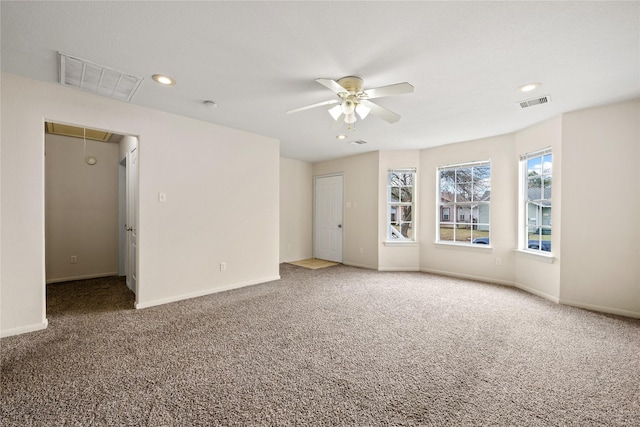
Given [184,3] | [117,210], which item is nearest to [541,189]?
[184,3]

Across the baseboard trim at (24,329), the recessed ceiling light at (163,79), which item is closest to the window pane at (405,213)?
the recessed ceiling light at (163,79)

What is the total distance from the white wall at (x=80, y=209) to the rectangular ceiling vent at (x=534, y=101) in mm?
6484

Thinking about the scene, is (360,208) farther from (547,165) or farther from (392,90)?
(392,90)

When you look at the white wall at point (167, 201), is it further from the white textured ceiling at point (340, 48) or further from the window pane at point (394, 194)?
the window pane at point (394, 194)

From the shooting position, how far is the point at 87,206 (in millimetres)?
5008

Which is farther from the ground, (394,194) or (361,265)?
(394,194)

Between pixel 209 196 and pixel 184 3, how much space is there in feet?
8.80

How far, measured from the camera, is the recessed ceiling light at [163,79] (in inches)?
106

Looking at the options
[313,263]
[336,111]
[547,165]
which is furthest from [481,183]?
[313,263]

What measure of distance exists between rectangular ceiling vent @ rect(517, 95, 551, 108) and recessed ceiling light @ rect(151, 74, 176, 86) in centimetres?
381

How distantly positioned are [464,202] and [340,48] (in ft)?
13.3

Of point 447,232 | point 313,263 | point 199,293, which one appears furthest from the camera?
point 313,263

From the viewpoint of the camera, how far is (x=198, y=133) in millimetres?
3994

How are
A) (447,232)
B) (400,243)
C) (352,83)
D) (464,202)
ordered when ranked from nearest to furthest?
1. (352,83)
2. (464,202)
3. (447,232)
4. (400,243)
